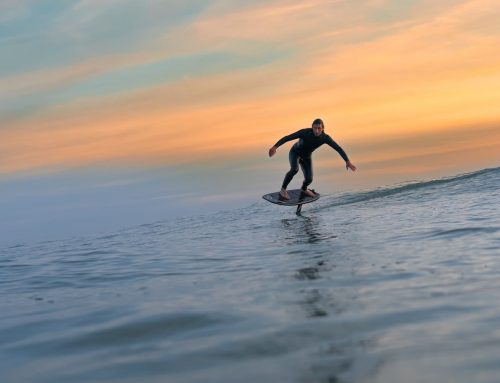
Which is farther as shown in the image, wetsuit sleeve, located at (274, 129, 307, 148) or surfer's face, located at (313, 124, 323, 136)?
wetsuit sleeve, located at (274, 129, 307, 148)

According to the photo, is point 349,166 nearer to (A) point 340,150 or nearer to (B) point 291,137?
(A) point 340,150

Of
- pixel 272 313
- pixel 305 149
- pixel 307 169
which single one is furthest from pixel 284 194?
pixel 272 313

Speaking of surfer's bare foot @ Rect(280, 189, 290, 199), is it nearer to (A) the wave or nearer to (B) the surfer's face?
(B) the surfer's face

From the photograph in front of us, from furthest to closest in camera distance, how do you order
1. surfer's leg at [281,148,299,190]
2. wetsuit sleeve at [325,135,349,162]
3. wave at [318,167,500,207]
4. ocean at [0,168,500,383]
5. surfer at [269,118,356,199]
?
1. wave at [318,167,500,207]
2. surfer's leg at [281,148,299,190]
3. wetsuit sleeve at [325,135,349,162]
4. surfer at [269,118,356,199]
5. ocean at [0,168,500,383]

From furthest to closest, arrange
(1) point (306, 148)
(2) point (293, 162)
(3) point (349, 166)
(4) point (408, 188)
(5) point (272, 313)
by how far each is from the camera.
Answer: (4) point (408, 188)
(2) point (293, 162)
(1) point (306, 148)
(3) point (349, 166)
(5) point (272, 313)

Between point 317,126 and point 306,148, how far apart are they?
1.02 metres

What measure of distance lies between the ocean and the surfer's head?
6.20m

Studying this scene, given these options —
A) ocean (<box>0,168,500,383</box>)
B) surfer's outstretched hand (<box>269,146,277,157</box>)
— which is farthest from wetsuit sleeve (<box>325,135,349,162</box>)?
ocean (<box>0,168,500,383</box>)

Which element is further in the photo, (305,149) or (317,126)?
(305,149)

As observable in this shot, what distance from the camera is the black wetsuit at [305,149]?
1717 centimetres

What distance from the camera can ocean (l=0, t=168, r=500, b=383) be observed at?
3.58 meters

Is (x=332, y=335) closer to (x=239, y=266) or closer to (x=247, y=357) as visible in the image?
(x=247, y=357)

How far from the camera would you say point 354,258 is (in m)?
8.25

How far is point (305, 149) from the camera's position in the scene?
17.8 meters
